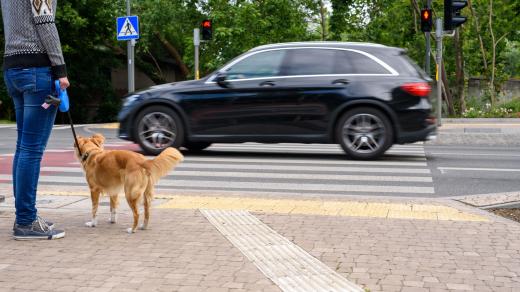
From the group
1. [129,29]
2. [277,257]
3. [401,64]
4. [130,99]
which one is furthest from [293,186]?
[129,29]

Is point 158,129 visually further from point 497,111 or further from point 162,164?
point 497,111

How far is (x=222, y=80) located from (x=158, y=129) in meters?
1.33

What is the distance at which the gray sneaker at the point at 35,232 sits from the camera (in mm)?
5234

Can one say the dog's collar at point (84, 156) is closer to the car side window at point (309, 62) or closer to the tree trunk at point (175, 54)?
the car side window at point (309, 62)

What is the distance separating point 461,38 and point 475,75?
5936 millimetres

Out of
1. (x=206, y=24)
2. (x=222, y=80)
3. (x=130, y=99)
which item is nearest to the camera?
(x=222, y=80)

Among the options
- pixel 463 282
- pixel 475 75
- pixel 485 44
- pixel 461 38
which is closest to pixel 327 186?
pixel 463 282

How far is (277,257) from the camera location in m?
4.74

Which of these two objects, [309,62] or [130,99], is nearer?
[309,62]

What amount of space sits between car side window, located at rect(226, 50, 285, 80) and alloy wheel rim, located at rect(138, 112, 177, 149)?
1.25 meters

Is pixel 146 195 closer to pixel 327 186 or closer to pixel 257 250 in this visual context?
pixel 257 250

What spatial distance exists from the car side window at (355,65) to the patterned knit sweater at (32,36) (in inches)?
259

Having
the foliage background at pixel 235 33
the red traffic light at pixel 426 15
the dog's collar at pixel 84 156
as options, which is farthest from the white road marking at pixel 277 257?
the foliage background at pixel 235 33

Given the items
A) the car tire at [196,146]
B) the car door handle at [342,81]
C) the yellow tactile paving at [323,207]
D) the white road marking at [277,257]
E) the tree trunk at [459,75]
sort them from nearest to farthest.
Answer: the white road marking at [277,257], the yellow tactile paving at [323,207], the car door handle at [342,81], the car tire at [196,146], the tree trunk at [459,75]
